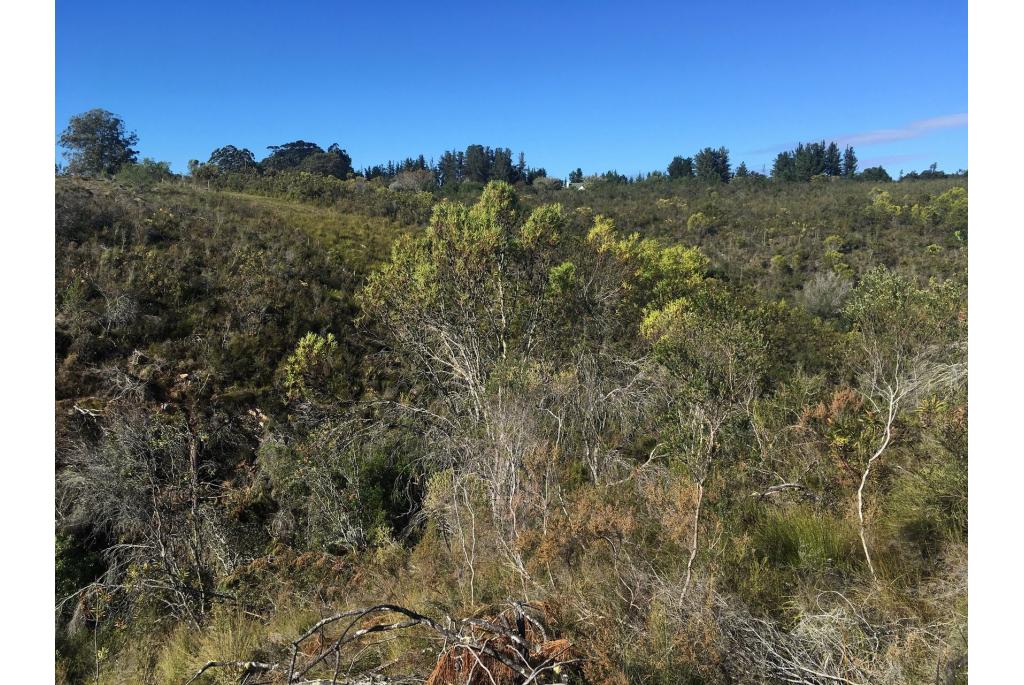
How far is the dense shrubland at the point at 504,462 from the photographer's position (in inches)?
106

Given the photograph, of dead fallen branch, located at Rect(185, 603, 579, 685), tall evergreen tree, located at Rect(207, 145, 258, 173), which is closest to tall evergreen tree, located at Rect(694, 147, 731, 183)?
tall evergreen tree, located at Rect(207, 145, 258, 173)

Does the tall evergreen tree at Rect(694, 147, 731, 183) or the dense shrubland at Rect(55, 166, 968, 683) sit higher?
the tall evergreen tree at Rect(694, 147, 731, 183)

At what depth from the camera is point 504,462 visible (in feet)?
13.6

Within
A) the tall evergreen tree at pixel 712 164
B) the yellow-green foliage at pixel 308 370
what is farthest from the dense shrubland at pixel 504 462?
the tall evergreen tree at pixel 712 164

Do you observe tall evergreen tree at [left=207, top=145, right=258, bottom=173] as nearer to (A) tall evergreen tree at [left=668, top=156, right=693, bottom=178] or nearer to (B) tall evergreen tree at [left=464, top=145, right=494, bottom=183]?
(B) tall evergreen tree at [left=464, top=145, right=494, bottom=183]

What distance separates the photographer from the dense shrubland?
2682 millimetres

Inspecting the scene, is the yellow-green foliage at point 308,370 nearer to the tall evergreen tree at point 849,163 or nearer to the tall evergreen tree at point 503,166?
the tall evergreen tree at point 503,166

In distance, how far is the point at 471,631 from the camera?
1.99m

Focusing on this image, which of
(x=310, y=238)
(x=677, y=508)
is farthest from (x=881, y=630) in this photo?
(x=310, y=238)

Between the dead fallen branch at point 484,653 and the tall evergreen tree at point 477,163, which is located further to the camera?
the tall evergreen tree at point 477,163

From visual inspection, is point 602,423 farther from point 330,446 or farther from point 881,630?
point 881,630

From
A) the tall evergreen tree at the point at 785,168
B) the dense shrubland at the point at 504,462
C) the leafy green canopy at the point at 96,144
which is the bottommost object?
the dense shrubland at the point at 504,462

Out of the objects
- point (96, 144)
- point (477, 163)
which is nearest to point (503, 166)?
point (477, 163)

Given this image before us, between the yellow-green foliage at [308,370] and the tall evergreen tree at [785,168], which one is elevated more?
the tall evergreen tree at [785,168]
